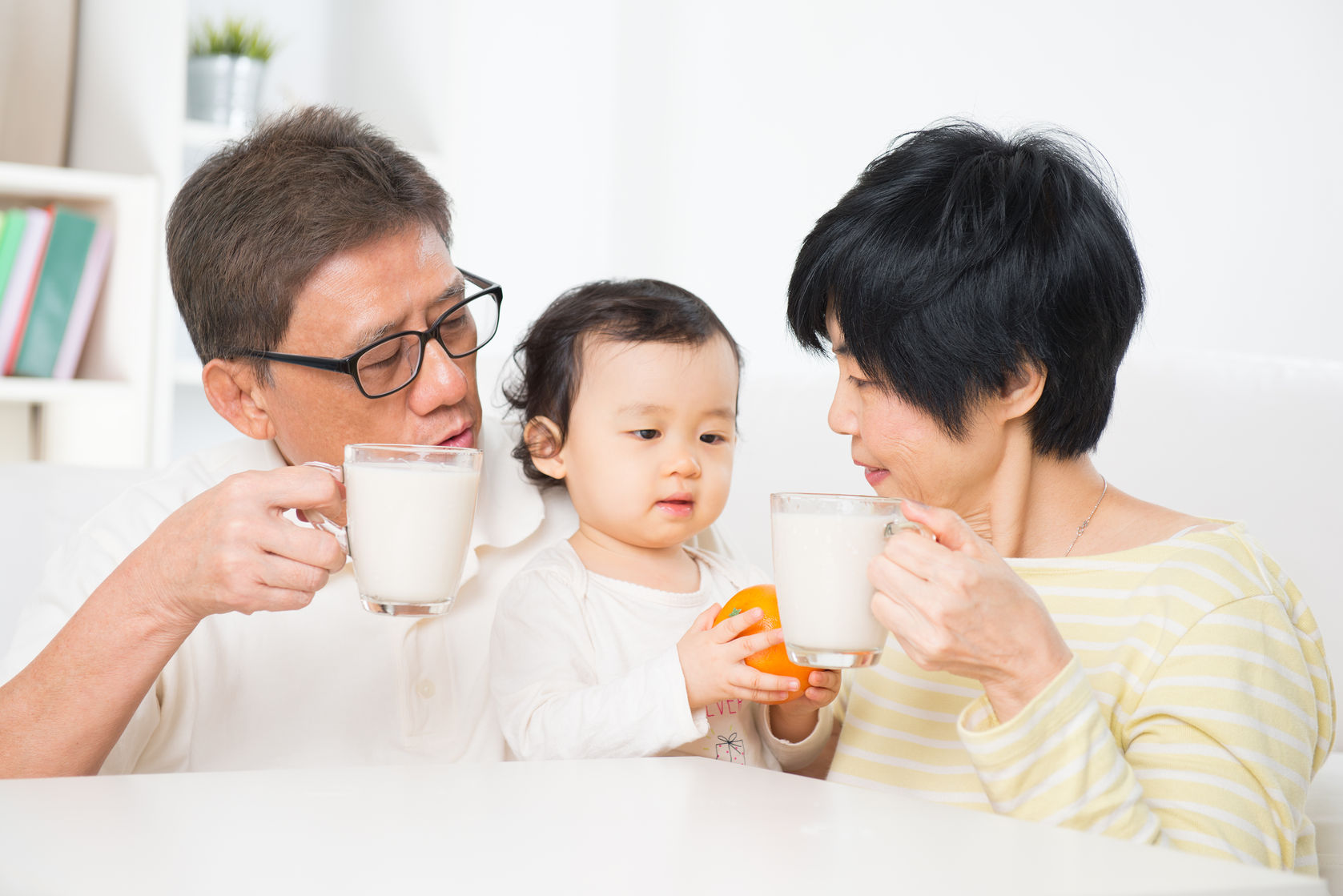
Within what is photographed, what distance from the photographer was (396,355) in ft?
5.32

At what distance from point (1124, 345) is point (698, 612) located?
2.26 feet

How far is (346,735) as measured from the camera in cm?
164

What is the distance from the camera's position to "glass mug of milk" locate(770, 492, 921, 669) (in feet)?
3.48

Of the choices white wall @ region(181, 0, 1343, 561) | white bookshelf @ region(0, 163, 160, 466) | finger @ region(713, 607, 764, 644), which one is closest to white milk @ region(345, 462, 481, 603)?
finger @ region(713, 607, 764, 644)

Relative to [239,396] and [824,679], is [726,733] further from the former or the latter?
[239,396]

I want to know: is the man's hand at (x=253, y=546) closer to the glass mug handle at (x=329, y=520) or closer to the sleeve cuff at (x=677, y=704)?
the glass mug handle at (x=329, y=520)

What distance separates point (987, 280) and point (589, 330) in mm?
636

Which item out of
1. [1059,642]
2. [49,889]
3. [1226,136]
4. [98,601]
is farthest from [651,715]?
[1226,136]

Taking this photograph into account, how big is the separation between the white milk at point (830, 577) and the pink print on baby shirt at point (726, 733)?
18.6 inches

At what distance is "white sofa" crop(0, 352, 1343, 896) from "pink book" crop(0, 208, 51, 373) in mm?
1072

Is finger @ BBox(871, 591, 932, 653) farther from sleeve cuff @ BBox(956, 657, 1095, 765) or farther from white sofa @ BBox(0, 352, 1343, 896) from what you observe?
white sofa @ BBox(0, 352, 1343, 896)

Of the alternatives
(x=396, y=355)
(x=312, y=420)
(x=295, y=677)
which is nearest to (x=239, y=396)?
(x=312, y=420)

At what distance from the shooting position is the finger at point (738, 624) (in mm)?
1307

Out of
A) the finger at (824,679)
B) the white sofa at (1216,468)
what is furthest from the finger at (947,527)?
the white sofa at (1216,468)
